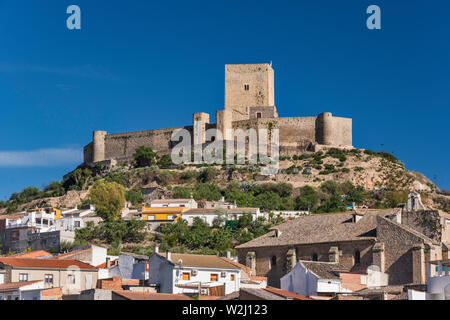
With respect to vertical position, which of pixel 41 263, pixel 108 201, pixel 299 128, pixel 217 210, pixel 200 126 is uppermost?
pixel 200 126

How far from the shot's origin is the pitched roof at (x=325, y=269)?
37.6 m

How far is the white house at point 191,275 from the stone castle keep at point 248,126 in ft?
171

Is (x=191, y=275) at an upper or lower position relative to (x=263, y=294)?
upper

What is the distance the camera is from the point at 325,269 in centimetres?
3912

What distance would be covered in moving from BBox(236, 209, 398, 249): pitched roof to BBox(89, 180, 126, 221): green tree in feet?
74.7

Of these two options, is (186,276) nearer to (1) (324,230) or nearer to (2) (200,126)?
(1) (324,230)

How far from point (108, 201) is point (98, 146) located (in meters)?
30.8

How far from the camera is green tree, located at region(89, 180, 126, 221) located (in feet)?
229

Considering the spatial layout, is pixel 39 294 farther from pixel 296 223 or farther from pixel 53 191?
pixel 53 191

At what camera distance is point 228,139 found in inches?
3585

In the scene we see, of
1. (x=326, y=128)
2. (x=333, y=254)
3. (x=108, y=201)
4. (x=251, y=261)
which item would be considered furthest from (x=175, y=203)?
(x=333, y=254)

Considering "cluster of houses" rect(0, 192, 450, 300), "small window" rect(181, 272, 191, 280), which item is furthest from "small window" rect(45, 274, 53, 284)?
"small window" rect(181, 272, 191, 280)

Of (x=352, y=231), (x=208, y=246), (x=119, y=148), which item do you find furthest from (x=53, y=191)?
(x=352, y=231)

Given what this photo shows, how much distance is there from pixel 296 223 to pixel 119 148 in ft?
173
